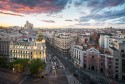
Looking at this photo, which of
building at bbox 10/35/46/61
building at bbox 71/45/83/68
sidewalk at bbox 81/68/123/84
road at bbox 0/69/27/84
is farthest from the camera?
building at bbox 10/35/46/61

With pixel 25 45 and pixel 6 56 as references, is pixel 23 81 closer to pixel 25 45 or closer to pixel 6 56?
pixel 25 45

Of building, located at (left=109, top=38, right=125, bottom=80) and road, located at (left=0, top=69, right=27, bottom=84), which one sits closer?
road, located at (left=0, top=69, right=27, bottom=84)

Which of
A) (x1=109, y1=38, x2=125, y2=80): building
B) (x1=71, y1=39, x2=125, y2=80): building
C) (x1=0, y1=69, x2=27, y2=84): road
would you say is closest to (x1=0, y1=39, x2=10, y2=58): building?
(x1=0, y1=69, x2=27, y2=84): road

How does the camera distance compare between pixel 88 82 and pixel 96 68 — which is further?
pixel 96 68

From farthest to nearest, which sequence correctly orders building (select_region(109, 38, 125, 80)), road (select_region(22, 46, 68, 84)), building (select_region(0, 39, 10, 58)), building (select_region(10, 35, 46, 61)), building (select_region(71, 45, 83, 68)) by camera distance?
building (select_region(0, 39, 10, 58))
building (select_region(10, 35, 46, 61))
building (select_region(71, 45, 83, 68))
building (select_region(109, 38, 125, 80))
road (select_region(22, 46, 68, 84))

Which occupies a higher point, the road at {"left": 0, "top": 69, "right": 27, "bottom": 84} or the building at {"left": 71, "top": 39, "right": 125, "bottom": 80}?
the building at {"left": 71, "top": 39, "right": 125, "bottom": 80}

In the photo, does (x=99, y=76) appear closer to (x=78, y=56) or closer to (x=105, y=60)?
(x=105, y=60)

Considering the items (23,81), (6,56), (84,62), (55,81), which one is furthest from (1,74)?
(84,62)

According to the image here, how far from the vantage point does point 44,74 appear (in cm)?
3173

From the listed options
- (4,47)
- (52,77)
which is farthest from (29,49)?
(52,77)

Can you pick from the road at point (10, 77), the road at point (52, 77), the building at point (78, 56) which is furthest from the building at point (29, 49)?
the road at point (10, 77)

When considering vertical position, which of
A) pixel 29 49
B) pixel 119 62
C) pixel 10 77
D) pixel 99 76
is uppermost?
pixel 29 49

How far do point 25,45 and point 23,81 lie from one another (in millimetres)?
13198

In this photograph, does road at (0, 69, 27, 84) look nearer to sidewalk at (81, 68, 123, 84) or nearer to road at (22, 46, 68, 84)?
road at (22, 46, 68, 84)
